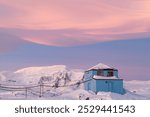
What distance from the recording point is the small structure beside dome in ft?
170

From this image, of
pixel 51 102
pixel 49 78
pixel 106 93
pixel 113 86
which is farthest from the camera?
pixel 49 78

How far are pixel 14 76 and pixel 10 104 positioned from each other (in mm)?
90726

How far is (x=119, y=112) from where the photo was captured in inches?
553

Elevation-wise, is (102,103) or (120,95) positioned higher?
(102,103)

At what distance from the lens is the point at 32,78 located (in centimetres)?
10050

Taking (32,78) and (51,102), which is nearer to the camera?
(51,102)

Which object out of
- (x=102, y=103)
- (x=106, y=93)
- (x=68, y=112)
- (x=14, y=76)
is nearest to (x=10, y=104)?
(x=68, y=112)

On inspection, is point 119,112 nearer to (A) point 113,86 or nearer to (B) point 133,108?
(B) point 133,108

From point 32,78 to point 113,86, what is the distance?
5075cm

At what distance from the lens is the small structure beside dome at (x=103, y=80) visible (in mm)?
51906

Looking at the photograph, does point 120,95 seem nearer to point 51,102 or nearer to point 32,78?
point 51,102

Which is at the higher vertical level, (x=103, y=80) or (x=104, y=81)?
(x=103, y=80)

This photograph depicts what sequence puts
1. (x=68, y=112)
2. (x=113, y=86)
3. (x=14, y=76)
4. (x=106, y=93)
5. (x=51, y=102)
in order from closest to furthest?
(x=68, y=112) → (x=51, y=102) → (x=106, y=93) → (x=113, y=86) → (x=14, y=76)

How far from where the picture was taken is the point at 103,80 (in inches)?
2058
